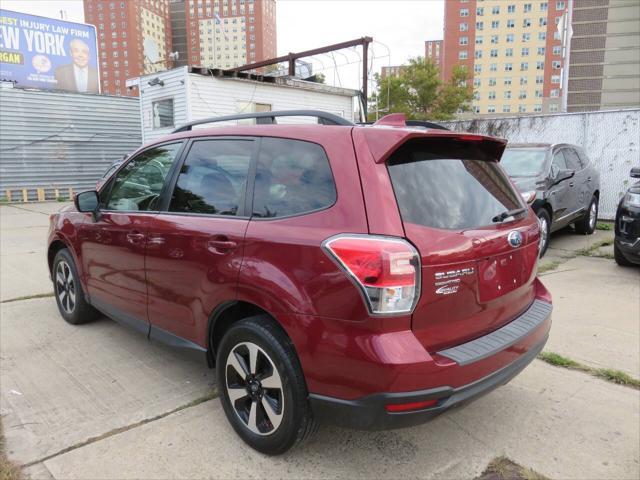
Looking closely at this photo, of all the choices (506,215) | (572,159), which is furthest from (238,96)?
(506,215)

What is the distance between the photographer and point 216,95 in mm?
15008

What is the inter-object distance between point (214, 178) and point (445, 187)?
136 centimetres

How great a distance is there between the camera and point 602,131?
10273 mm

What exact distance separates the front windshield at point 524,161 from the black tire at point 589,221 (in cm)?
209

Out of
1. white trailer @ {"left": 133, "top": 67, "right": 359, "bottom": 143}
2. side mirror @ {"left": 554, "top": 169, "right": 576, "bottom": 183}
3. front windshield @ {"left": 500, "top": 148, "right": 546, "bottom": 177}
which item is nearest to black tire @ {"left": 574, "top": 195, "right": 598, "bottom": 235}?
side mirror @ {"left": 554, "top": 169, "right": 576, "bottom": 183}

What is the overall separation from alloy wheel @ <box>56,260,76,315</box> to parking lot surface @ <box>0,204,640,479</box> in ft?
0.84

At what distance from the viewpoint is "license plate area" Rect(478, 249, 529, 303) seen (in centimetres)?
236

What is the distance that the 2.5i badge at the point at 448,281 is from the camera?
84.7 inches

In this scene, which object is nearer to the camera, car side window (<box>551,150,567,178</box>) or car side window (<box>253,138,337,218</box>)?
car side window (<box>253,138,337,218</box>)

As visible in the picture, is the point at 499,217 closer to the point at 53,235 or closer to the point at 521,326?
the point at 521,326

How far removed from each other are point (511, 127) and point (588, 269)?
5.97 metres

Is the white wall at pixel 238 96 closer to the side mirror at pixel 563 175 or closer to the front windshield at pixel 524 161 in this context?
the front windshield at pixel 524 161

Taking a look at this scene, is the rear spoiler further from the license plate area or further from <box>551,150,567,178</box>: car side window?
<box>551,150,567,178</box>: car side window

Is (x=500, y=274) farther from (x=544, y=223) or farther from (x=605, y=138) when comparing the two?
(x=605, y=138)
